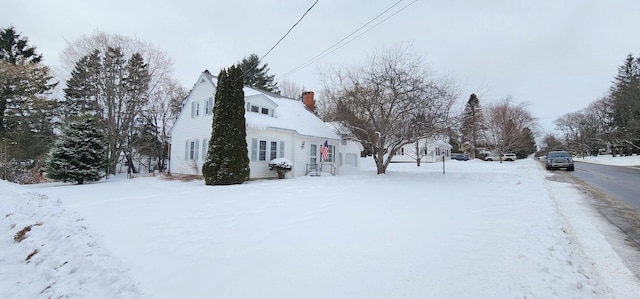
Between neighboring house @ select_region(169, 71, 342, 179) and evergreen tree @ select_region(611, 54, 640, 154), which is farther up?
evergreen tree @ select_region(611, 54, 640, 154)

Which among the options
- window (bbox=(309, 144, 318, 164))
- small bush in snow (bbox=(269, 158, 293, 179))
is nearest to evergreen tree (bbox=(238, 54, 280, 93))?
window (bbox=(309, 144, 318, 164))

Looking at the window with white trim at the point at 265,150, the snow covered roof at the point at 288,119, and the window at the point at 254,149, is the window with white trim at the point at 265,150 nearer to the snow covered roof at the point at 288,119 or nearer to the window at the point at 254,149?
the window at the point at 254,149

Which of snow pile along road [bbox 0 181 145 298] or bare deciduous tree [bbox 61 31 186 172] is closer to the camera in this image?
snow pile along road [bbox 0 181 145 298]

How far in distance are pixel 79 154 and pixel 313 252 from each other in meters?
17.6

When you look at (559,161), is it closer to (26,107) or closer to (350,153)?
(350,153)

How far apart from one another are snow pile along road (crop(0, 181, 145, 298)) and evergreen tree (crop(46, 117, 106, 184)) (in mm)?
10171

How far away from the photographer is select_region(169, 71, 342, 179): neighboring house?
16.2m

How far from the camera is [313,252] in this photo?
4027 mm

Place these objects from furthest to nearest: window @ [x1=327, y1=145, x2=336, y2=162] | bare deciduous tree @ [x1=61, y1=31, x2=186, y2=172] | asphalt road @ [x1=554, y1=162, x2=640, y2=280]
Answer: bare deciduous tree @ [x1=61, y1=31, x2=186, y2=172] < window @ [x1=327, y1=145, x2=336, y2=162] < asphalt road @ [x1=554, y1=162, x2=640, y2=280]

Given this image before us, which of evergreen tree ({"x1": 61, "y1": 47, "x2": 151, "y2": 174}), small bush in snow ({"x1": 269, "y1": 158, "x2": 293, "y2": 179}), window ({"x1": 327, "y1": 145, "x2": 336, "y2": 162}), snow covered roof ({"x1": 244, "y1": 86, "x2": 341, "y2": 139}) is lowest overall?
small bush in snow ({"x1": 269, "y1": 158, "x2": 293, "y2": 179})

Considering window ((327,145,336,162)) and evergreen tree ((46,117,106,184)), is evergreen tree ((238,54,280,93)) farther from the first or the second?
evergreen tree ((46,117,106,184))

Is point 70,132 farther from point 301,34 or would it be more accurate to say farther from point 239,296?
point 239,296

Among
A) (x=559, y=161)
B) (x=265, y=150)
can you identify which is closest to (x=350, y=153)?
(x=265, y=150)

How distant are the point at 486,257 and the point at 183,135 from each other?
61.0 ft
